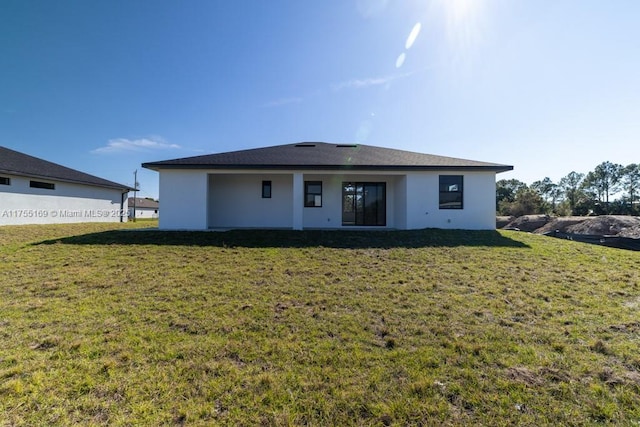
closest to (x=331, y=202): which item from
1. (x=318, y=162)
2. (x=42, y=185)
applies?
(x=318, y=162)

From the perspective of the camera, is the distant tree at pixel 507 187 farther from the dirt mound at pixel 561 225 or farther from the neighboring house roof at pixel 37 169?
the neighboring house roof at pixel 37 169

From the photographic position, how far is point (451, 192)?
1144 centimetres

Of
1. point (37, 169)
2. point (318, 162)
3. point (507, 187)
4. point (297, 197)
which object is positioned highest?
point (507, 187)

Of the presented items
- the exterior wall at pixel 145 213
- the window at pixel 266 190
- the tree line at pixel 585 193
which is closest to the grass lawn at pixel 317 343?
the window at pixel 266 190

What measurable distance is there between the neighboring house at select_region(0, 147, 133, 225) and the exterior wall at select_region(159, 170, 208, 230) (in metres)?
10.3

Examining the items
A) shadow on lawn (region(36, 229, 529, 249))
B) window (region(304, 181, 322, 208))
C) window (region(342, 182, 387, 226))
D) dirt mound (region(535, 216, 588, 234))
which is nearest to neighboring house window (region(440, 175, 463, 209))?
shadow on lawn (region(36, 229, 529, 249))

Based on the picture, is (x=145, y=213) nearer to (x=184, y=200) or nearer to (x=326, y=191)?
(x=184, y=200)

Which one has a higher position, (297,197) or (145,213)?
(297,197)

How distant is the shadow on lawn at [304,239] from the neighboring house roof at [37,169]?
31.5 ft

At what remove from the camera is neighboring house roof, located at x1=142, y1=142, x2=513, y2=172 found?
10.7 metres

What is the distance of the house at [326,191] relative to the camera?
10961mm

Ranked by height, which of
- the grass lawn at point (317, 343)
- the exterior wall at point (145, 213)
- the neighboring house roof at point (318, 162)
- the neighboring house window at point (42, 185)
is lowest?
the grass lawn at point (317, 343)

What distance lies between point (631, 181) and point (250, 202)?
62843mm

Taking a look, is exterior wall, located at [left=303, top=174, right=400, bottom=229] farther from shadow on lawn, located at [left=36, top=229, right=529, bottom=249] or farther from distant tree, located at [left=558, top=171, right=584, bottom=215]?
distant tree, located at [left=558, top=171, right=584, bottom=215]
